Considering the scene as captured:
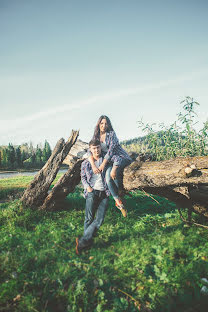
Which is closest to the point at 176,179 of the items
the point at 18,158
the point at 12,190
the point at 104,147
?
the point at 104,147

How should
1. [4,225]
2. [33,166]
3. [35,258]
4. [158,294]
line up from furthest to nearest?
[33,166] → [4,225] → [35,258] → [158,294]

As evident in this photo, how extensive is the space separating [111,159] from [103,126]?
3.84 feet

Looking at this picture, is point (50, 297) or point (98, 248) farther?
point (98, 248)

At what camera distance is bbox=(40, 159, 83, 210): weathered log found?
6.16 m

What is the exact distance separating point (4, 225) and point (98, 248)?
9.77 feet

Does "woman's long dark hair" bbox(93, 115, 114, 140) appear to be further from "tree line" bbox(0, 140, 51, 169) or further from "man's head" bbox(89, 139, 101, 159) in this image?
"tree line" bbox(0, 140, 51, 169)

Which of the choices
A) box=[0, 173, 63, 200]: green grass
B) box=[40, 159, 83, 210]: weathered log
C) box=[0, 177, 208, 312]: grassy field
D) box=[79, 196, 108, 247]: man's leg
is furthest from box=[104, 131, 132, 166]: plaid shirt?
box=[0, 173, 63, 200]: green grass

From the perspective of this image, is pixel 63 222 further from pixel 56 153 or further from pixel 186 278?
pixel 186 278

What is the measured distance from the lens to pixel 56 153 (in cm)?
643

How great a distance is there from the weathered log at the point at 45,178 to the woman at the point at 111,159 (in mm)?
1487

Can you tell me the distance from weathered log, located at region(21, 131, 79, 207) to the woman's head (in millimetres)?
1260

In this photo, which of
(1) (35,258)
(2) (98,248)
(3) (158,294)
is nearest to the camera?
(3) (158,294)

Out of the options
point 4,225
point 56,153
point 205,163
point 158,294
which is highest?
point 56,153

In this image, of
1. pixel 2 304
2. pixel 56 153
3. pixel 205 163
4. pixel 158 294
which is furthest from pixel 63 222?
pixel 205 163
